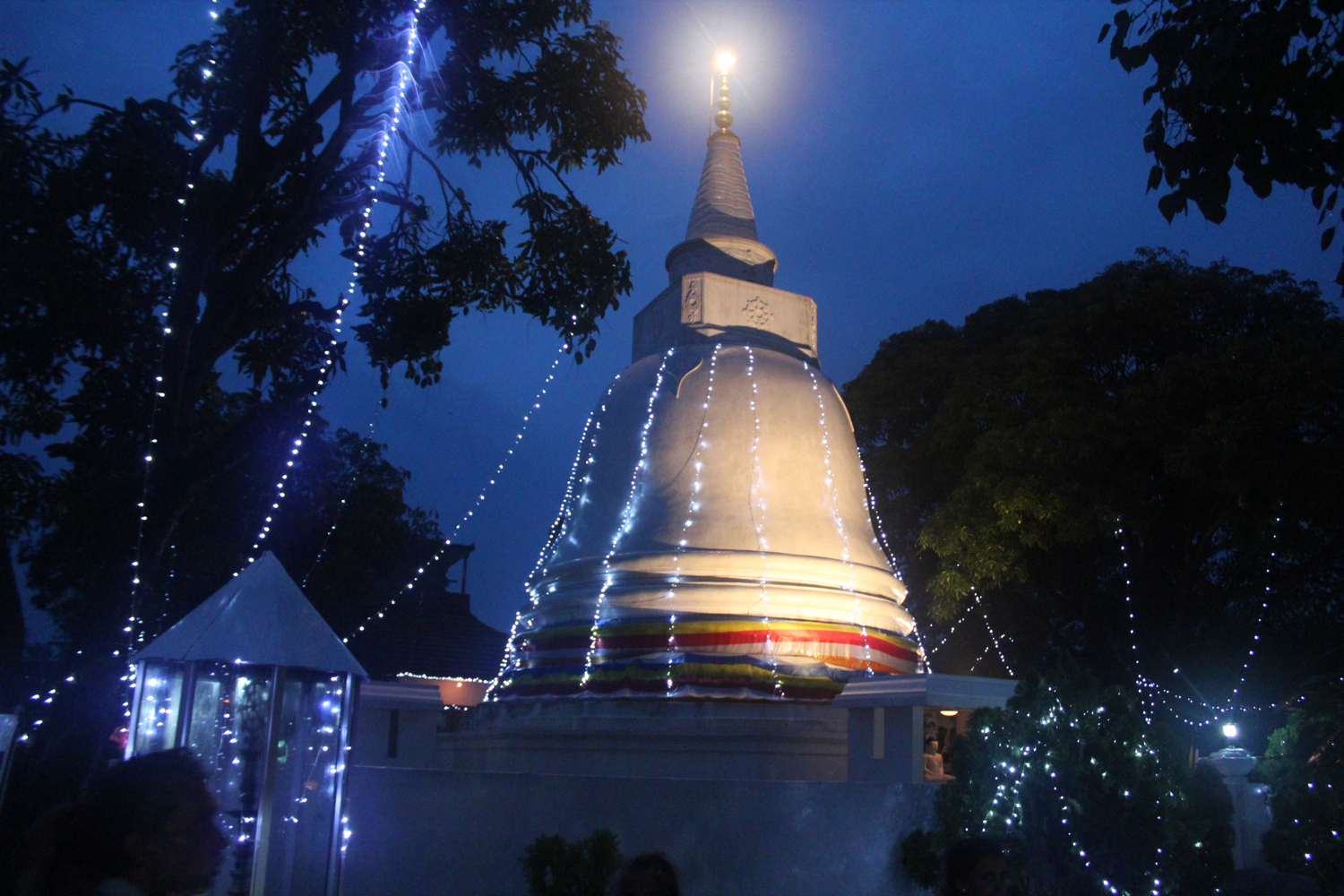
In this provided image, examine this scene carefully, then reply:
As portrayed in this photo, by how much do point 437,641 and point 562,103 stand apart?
1631 cm

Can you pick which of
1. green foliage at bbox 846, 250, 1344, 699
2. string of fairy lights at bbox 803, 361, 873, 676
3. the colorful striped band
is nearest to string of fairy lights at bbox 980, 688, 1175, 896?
the colorful striped band

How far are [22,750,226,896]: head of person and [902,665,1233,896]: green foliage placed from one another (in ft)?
13.7

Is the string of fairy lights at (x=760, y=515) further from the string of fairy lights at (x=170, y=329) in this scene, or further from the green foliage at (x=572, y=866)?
the string of fairy lights at (x=170, y=329)

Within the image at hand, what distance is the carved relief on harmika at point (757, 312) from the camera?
13203 mm

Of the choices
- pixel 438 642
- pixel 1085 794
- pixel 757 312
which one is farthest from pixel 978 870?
pixel 438 642

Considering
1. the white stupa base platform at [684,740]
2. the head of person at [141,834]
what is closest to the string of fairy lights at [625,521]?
the white stupa base platform at [684,740]

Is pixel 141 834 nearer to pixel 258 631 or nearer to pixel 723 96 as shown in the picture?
pixel 258 631

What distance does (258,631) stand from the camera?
20.3 feet

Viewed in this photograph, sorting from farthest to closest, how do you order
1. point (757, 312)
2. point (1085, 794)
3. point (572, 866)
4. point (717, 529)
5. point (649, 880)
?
1. point (757, 312)
2. point (717, 529)
3. point (572, 866)
4. point (1085, 794)
5. point (649, 880)

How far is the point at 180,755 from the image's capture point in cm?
259

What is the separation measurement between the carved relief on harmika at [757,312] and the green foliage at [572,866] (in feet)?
25.9

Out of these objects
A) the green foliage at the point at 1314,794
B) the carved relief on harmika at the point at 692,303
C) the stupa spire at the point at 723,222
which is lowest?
the green foliage at the point at 1314,794

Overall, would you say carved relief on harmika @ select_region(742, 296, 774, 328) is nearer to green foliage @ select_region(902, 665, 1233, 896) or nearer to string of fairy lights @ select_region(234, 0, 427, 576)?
string of fairy lights @ select_region(234, 0, 427, 576)

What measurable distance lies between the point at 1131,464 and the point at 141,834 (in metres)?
13.9
